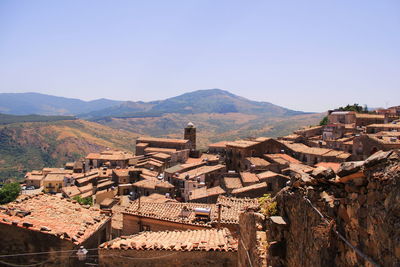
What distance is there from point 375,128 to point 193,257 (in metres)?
42.2

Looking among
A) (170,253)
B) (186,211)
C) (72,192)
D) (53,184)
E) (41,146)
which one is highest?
(170,253)

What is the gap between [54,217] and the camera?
543 inches

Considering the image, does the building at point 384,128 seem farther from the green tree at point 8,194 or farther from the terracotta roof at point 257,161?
the green tree at point 8,194

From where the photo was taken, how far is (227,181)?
3278cm

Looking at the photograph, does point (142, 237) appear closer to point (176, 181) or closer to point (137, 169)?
point (176, 181)

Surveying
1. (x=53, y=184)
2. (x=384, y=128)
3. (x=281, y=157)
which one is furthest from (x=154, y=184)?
(x=384, y=128)

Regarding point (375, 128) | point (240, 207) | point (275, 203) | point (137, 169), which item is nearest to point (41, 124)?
point (137, 169)

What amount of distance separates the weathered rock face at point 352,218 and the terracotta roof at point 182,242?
19.4 ft

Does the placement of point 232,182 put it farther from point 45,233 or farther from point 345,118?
point 345,118

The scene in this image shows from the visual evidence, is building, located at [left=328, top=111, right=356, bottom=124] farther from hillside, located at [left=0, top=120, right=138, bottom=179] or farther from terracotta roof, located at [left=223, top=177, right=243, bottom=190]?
hillside, located at [left=0, top=120, right=138, bottom=179]

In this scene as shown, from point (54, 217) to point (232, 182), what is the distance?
20.7 m

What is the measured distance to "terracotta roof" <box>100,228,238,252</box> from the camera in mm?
A: 11375

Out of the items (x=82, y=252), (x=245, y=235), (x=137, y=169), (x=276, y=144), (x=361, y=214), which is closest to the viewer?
(x=361, y=214)

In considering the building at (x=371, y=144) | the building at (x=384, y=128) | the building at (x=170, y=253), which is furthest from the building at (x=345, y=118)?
the building at (x=170, y=253)
